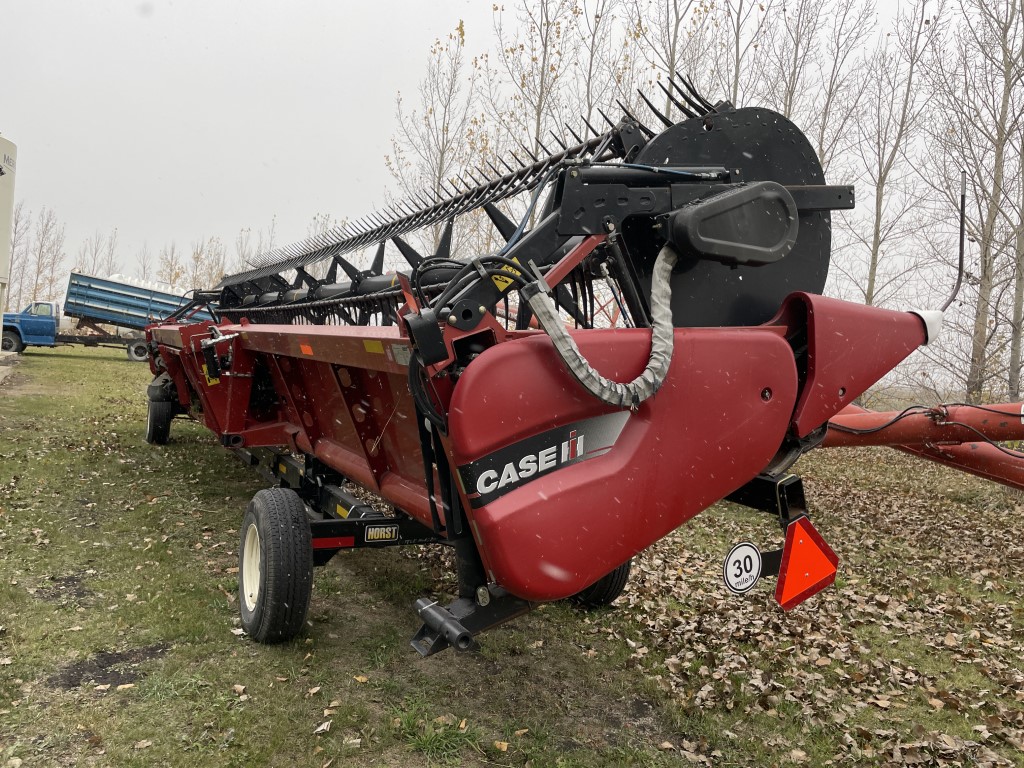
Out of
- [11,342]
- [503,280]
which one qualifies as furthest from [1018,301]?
[11,342]

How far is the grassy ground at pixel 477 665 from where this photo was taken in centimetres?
318

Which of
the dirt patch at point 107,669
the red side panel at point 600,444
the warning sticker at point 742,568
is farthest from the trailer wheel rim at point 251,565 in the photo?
the warning sticker at point 742,568

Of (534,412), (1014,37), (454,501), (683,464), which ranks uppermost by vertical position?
(1014,37)

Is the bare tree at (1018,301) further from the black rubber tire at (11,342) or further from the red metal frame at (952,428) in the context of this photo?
the black rubber tire at (11,342)

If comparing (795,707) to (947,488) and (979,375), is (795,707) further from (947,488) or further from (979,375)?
(979,375)

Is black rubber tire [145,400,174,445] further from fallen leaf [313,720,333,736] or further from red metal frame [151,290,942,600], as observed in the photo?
fallen leaf [313,720,333,736]

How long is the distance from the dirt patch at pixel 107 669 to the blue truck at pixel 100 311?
21.4m

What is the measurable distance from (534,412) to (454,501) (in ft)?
1.66

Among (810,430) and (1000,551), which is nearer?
(810,430)

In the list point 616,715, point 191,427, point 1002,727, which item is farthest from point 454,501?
point 191,427

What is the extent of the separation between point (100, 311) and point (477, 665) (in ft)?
86.7

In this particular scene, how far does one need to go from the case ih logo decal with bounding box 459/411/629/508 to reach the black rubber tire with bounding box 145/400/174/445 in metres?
7.91

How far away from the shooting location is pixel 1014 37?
12078 millimetres

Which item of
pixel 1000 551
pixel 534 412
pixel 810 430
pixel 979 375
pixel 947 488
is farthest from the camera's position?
pixel 979 375
